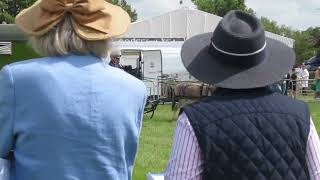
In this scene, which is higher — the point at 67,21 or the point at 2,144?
the point at 67,21

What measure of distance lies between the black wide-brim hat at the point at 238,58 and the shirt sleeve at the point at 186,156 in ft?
0.71

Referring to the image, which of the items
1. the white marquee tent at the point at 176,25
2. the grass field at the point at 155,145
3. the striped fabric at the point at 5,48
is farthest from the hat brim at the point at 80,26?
the white marquee tent at the point at 176,25

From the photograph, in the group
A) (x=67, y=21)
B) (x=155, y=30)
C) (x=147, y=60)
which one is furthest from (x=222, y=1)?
(x=67, y=21)

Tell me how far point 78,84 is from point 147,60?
2198 cm

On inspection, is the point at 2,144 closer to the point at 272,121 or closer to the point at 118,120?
the point at 118,120

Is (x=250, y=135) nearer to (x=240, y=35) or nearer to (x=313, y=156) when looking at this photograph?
(x=313, y=156)

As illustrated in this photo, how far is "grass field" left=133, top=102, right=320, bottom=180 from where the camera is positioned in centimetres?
867

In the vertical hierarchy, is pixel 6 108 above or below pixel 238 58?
below

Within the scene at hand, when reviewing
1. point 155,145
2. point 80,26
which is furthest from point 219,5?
point 80,26

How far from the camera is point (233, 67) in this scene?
2.49 meters

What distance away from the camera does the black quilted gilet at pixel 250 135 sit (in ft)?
7.73

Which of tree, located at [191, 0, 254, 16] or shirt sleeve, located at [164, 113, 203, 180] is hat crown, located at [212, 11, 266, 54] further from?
tree, located at [191, 0, 254, 16]

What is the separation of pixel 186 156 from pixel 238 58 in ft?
1.35

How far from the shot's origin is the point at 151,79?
24156 millimetres
